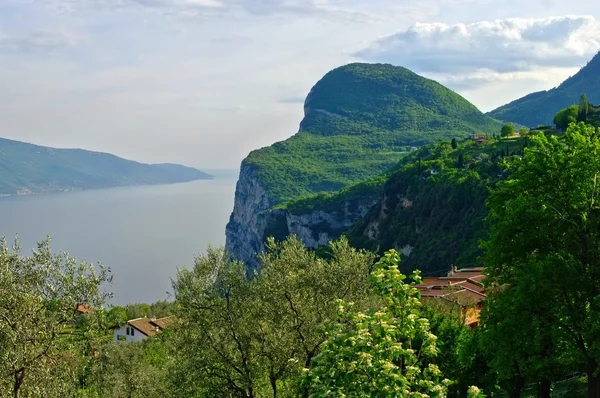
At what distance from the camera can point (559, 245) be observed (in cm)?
1912

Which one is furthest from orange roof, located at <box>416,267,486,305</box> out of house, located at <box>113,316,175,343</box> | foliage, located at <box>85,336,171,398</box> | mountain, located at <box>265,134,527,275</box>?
house, located at <box>113,316,175,343</box>

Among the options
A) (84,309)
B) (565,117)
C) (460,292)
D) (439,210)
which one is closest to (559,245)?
(84,309)

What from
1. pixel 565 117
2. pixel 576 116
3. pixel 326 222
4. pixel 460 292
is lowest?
pixel 326 222

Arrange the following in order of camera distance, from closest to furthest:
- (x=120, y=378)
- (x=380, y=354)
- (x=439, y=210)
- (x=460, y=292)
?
1. (x=380, y=354)
2. (x=120, y=378)
3. (x=460, y=292)
4. (x=439, y=210)

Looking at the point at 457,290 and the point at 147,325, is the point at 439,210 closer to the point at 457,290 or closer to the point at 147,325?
the point at 147,325

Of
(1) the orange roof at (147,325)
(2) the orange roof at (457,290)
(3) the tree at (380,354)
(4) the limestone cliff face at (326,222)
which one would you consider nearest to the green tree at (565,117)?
(2) the orange roof at (457,290)

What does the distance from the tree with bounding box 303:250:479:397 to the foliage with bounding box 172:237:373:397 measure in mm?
9006

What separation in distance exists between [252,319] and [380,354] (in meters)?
10.8

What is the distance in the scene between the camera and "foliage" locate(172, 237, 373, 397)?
2017 centimetres

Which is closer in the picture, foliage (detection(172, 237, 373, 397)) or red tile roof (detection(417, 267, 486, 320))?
foliage (detection(172, 237, 373, 397))

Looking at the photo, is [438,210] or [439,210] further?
[438,210]

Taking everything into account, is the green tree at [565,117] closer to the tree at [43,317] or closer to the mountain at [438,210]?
the mountain at [438,210]

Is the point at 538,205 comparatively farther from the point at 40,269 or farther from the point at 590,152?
the point at 40,269

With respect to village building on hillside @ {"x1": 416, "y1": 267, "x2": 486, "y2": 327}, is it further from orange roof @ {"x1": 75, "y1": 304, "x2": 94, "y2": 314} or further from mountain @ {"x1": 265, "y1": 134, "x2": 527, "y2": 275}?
orange roof @ {"x1": 75, "y1": 304, "x2": 94, "y2": 314}
